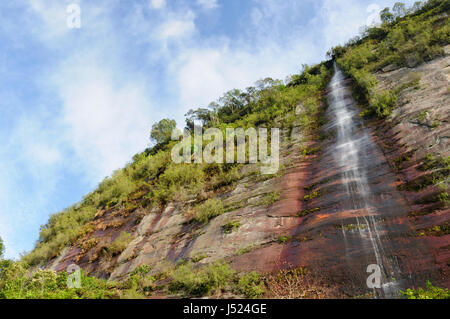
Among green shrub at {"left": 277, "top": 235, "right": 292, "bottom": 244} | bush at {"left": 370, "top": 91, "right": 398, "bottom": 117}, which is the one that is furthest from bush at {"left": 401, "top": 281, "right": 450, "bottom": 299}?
bush at {"left": 370, "top": 91, "right": 398, "bottom": 117}

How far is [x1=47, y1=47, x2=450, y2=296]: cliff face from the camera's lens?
325 inches

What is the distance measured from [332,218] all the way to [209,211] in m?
6.81

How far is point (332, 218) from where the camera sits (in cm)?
1054

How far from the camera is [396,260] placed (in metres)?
7.93

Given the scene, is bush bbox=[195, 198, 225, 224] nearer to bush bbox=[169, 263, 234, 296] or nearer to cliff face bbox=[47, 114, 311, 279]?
cliff face bbox=[47, 114, 311, 279]

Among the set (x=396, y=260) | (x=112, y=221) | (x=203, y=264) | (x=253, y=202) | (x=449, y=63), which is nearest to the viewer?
(x=396, y=260)

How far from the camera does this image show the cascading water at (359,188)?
7886 millimetres

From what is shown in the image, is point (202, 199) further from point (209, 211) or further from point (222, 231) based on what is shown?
point (222, 231)

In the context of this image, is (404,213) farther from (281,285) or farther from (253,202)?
(253,202)

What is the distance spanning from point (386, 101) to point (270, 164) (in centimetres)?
799

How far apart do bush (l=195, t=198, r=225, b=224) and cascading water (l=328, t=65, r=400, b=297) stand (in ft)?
21.8

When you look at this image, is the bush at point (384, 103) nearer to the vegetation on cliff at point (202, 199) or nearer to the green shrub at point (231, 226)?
the vegetation on cliff at point (202, 199)
